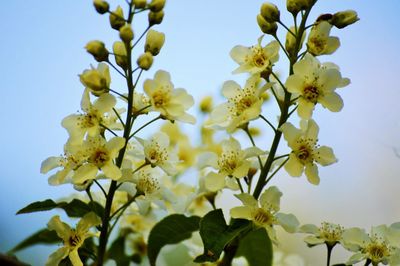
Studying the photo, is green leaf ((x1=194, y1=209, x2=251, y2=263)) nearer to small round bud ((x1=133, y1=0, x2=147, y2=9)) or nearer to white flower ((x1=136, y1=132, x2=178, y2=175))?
white flower ((x1=136, y1=132, x2=178, y2=175))

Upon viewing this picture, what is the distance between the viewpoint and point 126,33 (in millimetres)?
915

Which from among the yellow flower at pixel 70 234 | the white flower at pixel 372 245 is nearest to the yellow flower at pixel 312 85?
the white flower at pixel 372 245

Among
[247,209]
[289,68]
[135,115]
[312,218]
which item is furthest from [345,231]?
[312,218]

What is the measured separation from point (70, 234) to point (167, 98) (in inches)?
10.6

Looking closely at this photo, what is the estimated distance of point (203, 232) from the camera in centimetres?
A: 92

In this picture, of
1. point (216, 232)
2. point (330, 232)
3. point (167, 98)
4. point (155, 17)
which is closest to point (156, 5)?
point (155, 17)

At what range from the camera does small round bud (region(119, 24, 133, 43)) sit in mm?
916

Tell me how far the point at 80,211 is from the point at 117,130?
17 cm

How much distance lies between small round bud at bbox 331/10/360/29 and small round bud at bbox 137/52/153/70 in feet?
1.06

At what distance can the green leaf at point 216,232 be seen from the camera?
2.92 feet

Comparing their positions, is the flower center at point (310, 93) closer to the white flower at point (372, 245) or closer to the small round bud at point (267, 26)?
the small round bud at point (267, 26)

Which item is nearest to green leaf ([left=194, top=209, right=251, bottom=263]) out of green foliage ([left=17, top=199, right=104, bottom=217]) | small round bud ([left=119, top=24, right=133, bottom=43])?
green foliage ([left=17, top=199, right=104, bottom=217])

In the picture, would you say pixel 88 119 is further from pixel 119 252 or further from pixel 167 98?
pixel 119 252

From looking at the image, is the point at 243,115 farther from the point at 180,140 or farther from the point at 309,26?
the point at 180,140
